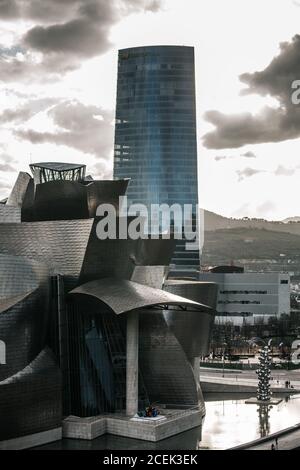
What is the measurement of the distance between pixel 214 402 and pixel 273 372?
18342 mm

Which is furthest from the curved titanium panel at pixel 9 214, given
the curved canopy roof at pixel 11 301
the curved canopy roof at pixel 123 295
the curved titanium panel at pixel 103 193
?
the curved canopy roof at pixel 11 301

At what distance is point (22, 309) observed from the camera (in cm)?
3884

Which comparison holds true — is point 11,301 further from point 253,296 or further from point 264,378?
point 253,296

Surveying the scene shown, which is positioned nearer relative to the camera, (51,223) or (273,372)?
(51,223)

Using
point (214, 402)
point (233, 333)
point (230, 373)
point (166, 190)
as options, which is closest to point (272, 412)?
point (214, 402)

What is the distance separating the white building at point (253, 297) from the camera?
11956 cm

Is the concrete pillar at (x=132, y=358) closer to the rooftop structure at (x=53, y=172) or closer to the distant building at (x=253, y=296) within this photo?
the rooftop structure at (x=53, y=172)

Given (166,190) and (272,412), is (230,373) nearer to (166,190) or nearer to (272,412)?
(272,412)

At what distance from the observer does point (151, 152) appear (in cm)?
12900

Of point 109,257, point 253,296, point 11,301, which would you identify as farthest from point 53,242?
point 253,296

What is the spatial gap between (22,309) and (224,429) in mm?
14704

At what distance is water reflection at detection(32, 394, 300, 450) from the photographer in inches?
1476

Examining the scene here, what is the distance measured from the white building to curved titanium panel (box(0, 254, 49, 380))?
264 ft

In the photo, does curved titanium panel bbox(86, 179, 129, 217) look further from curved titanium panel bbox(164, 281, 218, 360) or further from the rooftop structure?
curved titanium panel bbox(164, 281, 218, 360)
